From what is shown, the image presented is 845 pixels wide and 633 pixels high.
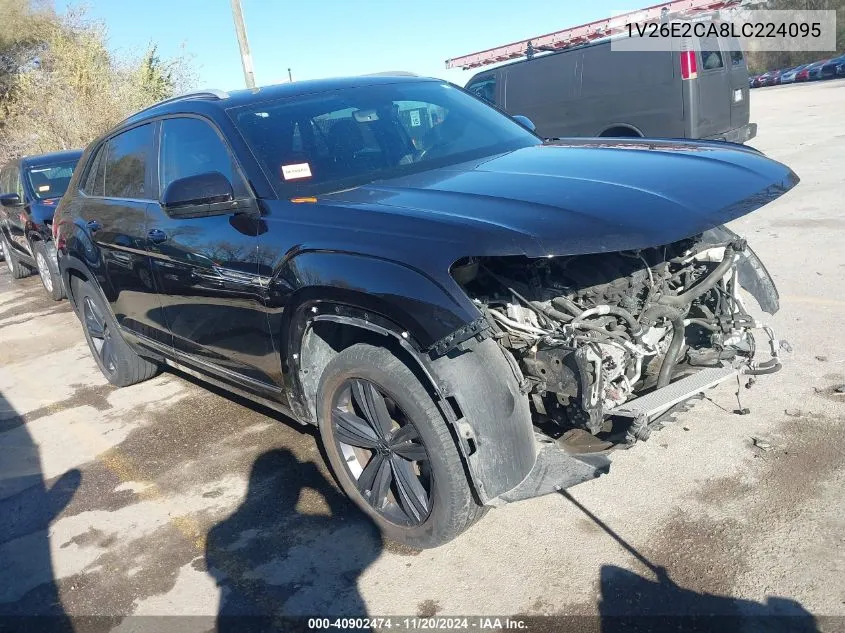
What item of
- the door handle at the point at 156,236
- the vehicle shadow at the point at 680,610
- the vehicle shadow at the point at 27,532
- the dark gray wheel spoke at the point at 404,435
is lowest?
the vehicle shadow at the point at 680,610

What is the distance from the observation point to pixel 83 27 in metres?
21.5

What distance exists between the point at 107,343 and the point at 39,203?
14.4 ft

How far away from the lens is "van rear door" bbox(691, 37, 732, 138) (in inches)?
380

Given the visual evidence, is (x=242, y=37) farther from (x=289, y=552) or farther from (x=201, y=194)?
(x=289, y=552)

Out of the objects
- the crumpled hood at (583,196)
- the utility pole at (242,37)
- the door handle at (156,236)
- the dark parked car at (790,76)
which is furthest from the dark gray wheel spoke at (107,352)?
the dark parked car at (790,76)

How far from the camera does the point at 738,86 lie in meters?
10.6

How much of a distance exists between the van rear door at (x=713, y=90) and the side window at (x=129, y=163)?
7.57 meters

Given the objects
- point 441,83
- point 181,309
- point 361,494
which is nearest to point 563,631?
point 361,494

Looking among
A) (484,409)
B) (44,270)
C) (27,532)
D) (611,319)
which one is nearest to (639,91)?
(611,319)

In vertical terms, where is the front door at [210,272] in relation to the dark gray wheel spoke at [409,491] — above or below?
above

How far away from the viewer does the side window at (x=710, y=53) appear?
9.73 meters

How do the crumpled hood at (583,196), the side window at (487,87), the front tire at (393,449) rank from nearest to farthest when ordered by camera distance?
the crumpled hood at (583,196) → the front tire at (393,449) → the side window at (487,87)

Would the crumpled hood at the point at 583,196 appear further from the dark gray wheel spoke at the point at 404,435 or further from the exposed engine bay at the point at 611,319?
the dark gray wheel spoke at the point at 404,435

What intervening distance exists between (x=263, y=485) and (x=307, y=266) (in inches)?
56.4
